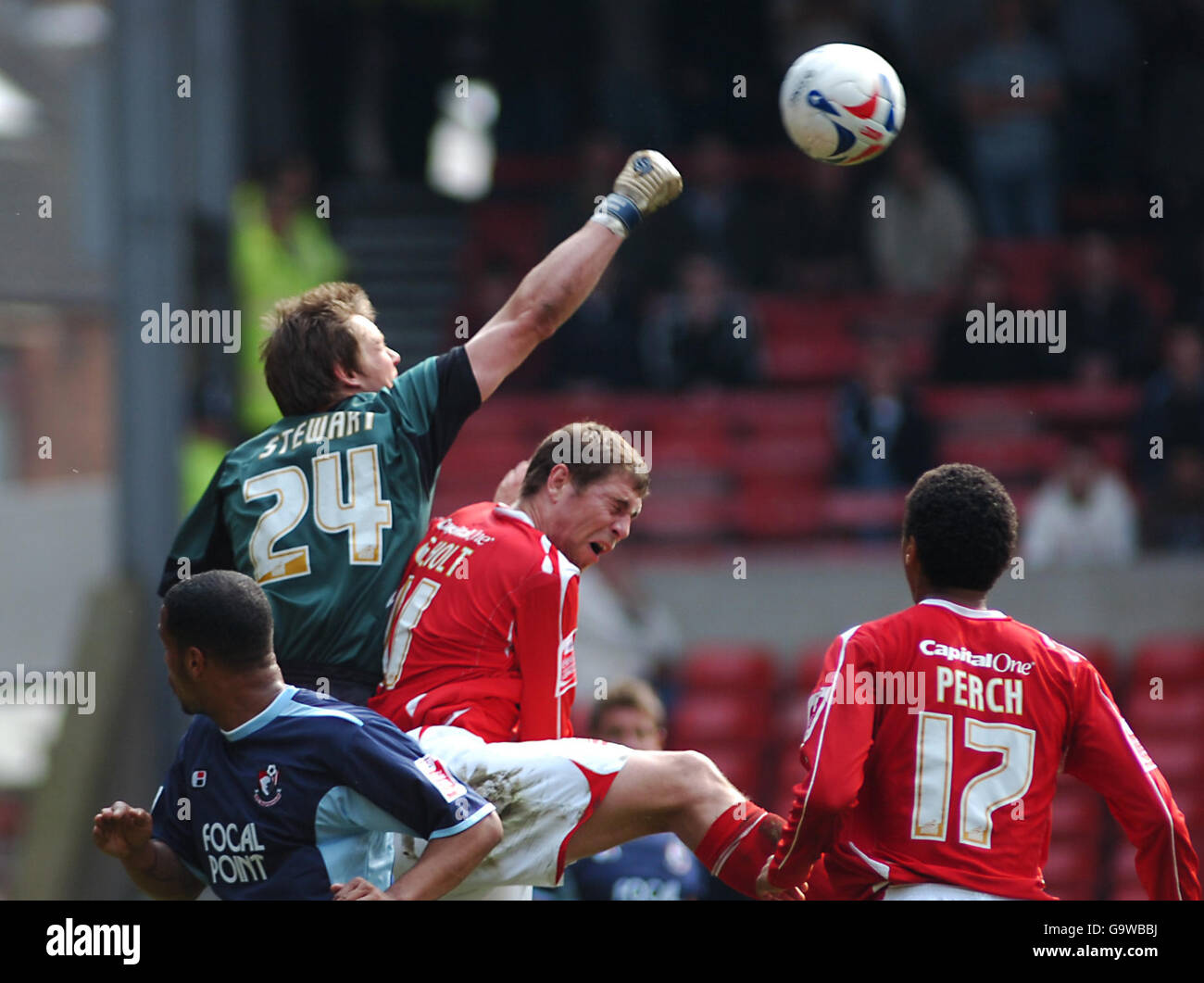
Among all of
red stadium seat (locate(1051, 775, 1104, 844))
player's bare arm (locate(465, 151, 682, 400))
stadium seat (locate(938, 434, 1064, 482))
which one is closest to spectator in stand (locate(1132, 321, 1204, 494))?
stadium seat (locate(938, 434, 1064, 482))

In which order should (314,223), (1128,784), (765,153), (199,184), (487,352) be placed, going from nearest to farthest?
(1128,784)
(487,352)
(199,184)
(314,223)
(765,153)

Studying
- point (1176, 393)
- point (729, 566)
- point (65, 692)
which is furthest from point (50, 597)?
point (1176, 393)

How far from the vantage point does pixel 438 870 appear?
3.84m

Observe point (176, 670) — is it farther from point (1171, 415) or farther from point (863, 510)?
point (1171, 415)

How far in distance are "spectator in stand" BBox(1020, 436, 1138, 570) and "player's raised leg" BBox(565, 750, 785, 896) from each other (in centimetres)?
739

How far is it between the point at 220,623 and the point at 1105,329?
10180mm

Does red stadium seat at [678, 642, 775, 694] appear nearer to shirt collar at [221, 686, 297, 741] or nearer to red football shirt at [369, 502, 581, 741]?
red football shirt at [369, 502, 581, 741]

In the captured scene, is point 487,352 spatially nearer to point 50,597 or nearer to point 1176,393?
point 1176,393

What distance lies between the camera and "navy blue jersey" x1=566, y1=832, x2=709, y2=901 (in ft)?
22.8

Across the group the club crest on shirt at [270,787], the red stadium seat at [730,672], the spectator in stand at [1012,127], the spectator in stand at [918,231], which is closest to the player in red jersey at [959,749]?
the club crest on shirt at [270,787]

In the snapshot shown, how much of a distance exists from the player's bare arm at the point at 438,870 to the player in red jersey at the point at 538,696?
45 centimetres

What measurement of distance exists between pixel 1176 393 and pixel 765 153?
15.4ft

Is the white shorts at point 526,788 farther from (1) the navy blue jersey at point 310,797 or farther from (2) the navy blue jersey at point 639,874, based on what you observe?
(2) the navy blue jersey at point 639,874

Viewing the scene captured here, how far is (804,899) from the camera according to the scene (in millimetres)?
4340
